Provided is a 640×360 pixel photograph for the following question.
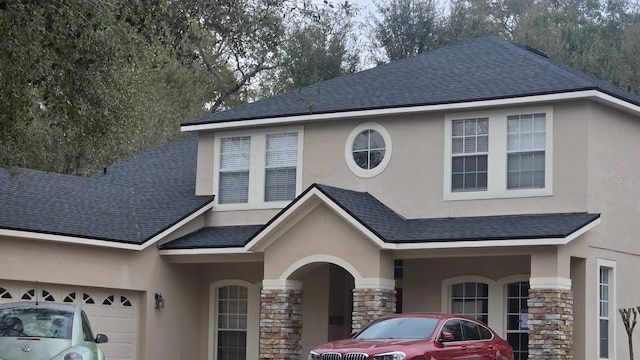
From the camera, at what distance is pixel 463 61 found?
2639 cm

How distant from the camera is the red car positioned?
16984 millimetres

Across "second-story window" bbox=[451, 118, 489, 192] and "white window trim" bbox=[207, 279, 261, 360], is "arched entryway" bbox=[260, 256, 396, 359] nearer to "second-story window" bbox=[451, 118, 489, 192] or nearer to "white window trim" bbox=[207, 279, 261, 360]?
"white window trim" bbox=[207, 279, 261, 360]

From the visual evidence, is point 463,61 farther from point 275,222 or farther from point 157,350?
point 157,350

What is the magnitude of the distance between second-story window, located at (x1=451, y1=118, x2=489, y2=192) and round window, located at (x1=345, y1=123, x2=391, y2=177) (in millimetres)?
1566

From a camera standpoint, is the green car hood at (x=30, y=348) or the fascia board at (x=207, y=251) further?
the fascia board at (x=207, y=251)

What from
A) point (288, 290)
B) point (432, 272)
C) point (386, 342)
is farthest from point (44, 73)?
point (432, 272)

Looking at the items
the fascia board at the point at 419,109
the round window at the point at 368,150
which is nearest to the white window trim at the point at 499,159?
the fascia board at the point at 419,109

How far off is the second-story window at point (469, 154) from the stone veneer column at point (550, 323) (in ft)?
10.9

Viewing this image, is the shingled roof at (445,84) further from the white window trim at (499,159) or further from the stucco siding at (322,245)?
the stucco siding at (322,245)

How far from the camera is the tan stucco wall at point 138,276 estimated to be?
23.3m

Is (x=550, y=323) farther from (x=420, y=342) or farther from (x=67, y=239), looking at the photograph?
(x=67, y=239)

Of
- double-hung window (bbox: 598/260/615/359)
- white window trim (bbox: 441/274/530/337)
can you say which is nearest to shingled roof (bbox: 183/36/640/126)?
double-hung window (bbox: 598/260/615/359)

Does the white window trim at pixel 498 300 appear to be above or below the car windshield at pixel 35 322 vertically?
above

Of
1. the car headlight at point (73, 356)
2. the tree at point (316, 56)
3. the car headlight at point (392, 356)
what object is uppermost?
the tree at point (316, 56)
